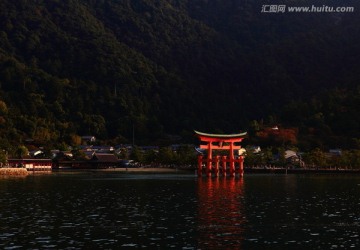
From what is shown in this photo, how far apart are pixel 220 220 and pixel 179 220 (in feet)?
8.29

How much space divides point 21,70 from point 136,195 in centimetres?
14176

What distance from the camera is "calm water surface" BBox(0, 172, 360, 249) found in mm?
33469

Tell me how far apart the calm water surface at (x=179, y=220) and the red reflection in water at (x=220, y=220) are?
1.9 inches

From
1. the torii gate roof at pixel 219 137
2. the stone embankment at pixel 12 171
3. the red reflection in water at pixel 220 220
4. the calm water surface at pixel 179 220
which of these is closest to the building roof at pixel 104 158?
the stone embankment at pixel 12 171

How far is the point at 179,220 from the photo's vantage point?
137 feet

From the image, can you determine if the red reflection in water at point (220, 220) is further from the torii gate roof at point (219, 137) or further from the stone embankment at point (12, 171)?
the stone embankment at point (12, 171)

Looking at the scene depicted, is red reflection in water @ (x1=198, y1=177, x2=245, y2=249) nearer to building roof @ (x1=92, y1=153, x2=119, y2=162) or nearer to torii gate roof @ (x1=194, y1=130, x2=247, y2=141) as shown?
torii gate roof @ (x1=194, y1=130, x2=247, y2=141)

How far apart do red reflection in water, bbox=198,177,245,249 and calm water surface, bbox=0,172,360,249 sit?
0.05 m

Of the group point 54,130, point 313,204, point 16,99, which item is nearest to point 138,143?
point 54,130

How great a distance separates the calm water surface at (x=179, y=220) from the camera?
33469 millimetres

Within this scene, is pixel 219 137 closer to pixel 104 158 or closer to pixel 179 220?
pixel 104 158

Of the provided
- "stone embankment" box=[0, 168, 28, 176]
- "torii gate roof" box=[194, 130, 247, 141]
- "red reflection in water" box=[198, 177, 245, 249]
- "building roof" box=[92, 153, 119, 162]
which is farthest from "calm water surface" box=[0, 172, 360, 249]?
"building roof" box=[92, 153, 119, 162]

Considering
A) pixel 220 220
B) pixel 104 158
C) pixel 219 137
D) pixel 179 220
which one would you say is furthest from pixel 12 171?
pixel 220 220

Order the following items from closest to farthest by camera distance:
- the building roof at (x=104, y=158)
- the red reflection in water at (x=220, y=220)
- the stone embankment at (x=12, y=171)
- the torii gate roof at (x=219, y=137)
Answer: the red reflection in water at (x=220, y=220), the torii gate roof at (x=219, y=137), the stone embankment at (x=12, y=171), the building roof at (x=104, y=158)
